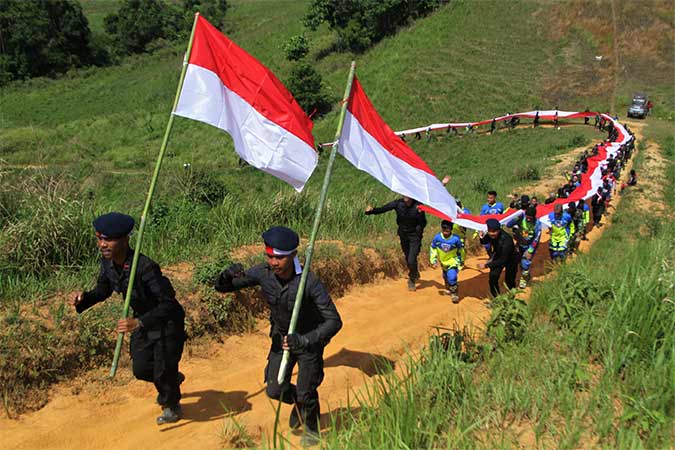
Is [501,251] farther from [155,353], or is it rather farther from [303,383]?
[155,353]

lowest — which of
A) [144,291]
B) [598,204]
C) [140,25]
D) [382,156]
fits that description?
[598,204]

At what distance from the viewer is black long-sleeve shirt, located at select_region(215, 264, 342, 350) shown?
14.0 ft

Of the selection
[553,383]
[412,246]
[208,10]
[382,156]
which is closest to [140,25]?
[208,10]

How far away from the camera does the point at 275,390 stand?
4.47m

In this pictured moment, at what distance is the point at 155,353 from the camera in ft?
15.0

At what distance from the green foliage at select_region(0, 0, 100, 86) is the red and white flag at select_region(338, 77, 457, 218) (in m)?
70.7

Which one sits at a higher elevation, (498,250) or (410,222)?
(410,222)

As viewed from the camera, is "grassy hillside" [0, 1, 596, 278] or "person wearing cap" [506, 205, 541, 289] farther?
"grassy hillside" [0, 1, 596, 278]

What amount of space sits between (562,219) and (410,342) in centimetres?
497

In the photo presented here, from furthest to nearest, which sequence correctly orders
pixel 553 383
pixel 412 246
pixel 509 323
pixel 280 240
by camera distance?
pixel 412 246
pixel 509 323
pixel 553 383
pixel 280 240

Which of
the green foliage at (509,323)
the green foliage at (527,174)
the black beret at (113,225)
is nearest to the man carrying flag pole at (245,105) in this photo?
the black beret at (113,225)

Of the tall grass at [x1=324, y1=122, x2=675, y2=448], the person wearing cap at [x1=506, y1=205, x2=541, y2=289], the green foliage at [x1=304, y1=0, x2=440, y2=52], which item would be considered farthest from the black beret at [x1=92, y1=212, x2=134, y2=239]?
the green foliage at [x1=304, y1=0, x2=440, y2=52]

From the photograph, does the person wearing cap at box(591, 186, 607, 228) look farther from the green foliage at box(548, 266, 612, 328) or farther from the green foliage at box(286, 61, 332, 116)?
the green foliage at box(286, 61, 332, 116)

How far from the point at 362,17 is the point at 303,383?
184 feet
